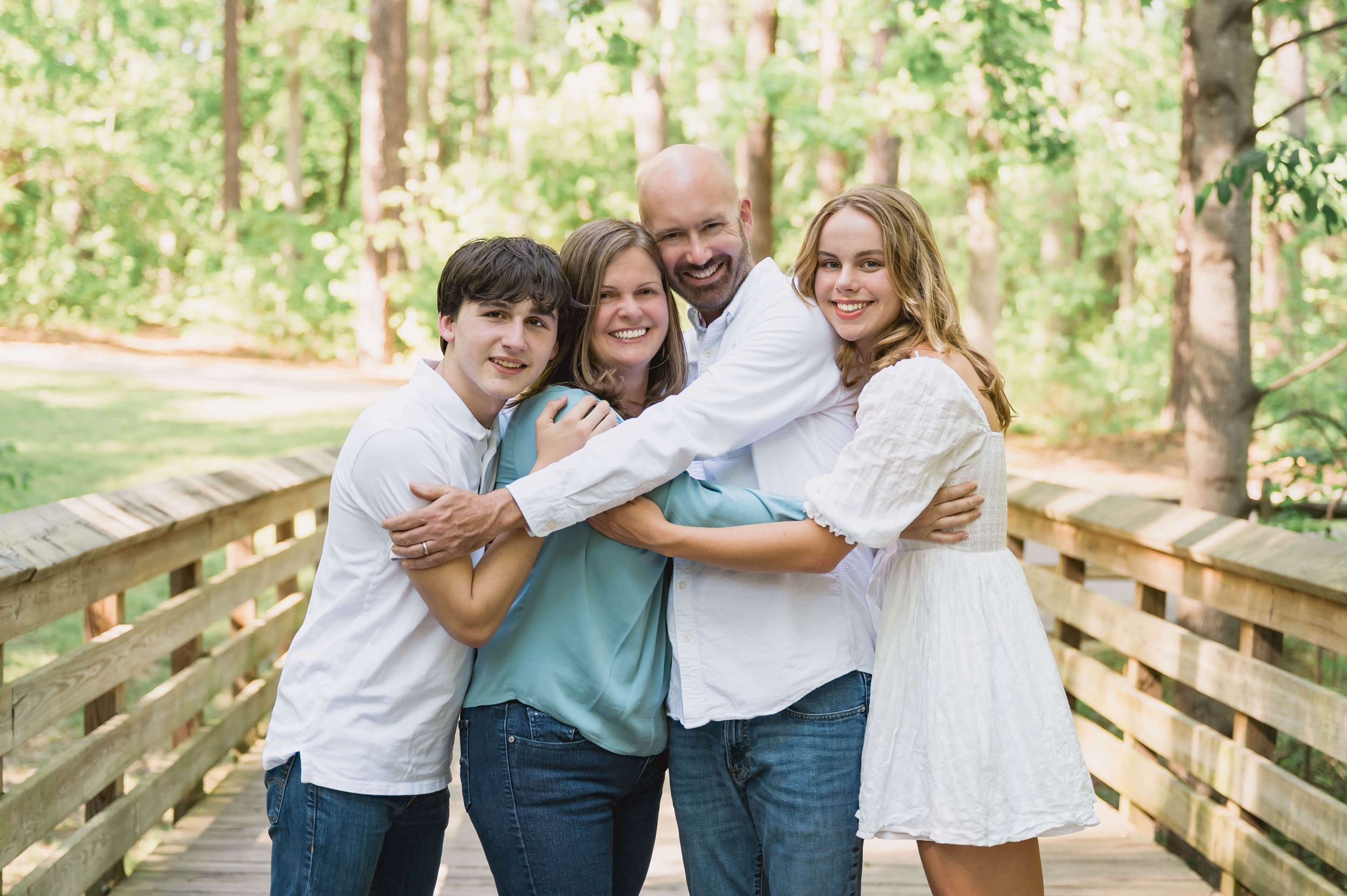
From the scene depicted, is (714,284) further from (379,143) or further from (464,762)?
(379,143)

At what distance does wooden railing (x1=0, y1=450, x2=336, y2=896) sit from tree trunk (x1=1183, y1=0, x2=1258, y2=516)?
349 centimetres

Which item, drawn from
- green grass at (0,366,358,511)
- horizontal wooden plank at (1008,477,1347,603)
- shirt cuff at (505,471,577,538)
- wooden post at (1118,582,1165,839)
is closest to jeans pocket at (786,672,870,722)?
shirt cuff at (505,471,577,538)

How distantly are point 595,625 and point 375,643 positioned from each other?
41 cm

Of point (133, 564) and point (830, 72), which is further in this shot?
point (830, 72)

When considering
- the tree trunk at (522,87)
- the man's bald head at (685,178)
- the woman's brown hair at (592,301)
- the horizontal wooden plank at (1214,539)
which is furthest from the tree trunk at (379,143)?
the woman's brown hair at (592,301)

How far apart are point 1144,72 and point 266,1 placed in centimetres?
2028

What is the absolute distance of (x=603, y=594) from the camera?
220cm

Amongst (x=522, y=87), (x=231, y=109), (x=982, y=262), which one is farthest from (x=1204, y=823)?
(x=231, y=109)

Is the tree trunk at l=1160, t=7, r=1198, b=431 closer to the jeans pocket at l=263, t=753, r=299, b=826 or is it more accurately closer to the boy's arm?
the boy's arm

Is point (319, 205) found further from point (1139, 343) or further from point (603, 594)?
point (603, 594)

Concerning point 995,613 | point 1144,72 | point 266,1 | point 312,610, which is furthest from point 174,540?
point 266,1

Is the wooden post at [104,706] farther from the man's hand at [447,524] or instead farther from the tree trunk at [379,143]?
the tree trunk at [379,143]

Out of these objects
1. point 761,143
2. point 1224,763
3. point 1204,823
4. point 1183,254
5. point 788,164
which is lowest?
point 1204,823

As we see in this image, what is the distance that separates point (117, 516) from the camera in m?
3.05
